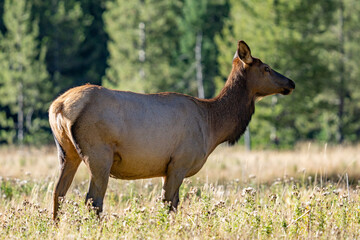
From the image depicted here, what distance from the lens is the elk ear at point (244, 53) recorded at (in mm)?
7836

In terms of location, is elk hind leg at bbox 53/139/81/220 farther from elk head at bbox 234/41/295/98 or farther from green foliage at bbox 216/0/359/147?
green foliage at bbox 216/0/359/147

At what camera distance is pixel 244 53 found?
8008mm

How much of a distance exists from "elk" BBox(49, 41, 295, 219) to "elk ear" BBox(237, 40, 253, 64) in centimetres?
1

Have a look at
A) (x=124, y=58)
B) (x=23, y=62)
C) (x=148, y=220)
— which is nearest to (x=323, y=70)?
(x=124, y=58)

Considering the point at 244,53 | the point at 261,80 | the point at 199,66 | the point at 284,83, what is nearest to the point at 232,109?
the point at 261,80

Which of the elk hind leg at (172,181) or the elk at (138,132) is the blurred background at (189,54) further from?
the elk hind leg at (172,181)

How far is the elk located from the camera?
6.31 metres

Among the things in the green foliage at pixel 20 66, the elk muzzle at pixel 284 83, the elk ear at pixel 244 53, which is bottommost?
the green foliage at pixel 20 66

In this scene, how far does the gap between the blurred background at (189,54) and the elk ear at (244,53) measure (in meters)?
15.5

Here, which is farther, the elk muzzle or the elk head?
the elk muzzle

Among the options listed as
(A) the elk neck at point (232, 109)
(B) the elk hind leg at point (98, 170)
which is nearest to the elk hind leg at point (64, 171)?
(B) the elk hind leg at point (98, 170)

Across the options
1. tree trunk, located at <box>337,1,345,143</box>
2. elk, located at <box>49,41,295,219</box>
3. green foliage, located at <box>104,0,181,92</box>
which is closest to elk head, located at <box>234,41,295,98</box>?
elk, located at <box>49,41,295,219</box>

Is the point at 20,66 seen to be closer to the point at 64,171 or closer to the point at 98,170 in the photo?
the point at 64,171

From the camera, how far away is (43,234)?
5777 millimetres
